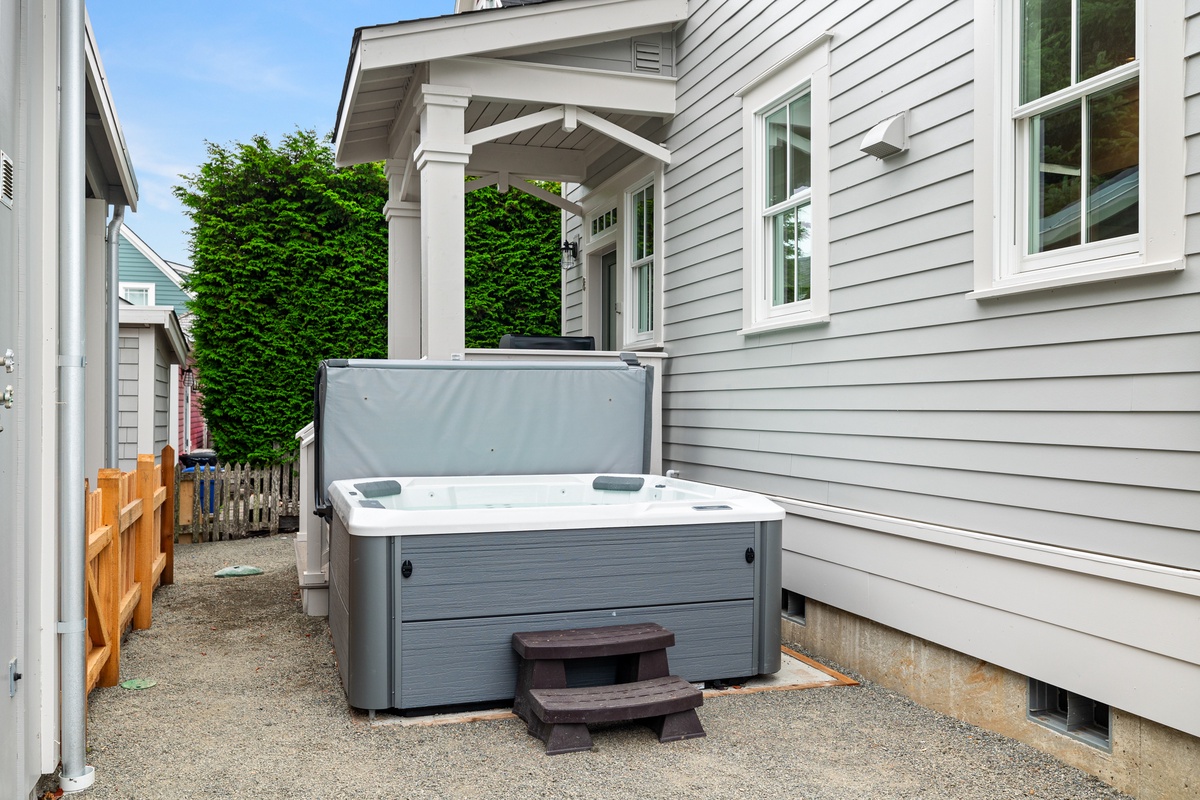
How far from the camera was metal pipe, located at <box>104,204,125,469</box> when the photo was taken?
6.38m

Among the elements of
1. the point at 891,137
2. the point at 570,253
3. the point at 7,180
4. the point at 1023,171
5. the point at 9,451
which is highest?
the point at 570,253

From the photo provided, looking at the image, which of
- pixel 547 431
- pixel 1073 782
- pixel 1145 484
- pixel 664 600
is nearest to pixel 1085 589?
pixel 1145 484

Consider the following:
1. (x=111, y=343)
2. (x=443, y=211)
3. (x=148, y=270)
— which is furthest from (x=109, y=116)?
(x=148, y=270)

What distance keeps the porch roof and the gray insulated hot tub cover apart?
154cm

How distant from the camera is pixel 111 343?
6.54m

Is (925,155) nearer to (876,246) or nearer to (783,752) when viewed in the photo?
(876,246)

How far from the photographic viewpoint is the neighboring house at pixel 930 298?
2727 millimetres

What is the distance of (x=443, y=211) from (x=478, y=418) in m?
1.29

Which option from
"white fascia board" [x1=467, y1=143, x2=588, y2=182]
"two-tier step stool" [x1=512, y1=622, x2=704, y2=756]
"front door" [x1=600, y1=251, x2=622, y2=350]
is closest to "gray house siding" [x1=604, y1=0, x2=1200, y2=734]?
"two-tier step stool" [x1=512, y1=622, x2=704, y2=756]

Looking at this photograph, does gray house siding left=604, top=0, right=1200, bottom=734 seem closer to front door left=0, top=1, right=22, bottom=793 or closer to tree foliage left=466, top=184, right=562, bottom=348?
front door left=0, top=1, right=22, bottom=793

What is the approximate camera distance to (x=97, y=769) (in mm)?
2951

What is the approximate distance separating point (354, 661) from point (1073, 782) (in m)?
2.37

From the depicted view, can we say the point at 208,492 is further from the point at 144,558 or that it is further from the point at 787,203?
the point at 787,203

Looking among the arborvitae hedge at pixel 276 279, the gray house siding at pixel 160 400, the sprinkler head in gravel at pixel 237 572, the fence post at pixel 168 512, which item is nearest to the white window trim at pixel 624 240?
the arborvitae hedge at pixel 276 279
